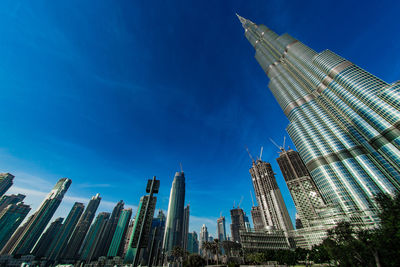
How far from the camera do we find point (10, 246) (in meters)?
180

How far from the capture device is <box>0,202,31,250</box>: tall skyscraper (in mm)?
178625

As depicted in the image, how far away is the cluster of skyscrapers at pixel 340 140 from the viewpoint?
101m

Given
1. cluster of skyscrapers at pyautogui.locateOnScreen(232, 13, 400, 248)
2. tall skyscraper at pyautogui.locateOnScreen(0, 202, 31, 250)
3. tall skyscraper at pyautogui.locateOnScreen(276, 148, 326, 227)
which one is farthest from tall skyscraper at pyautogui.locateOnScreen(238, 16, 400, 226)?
tall skyscraper at pyautogui.locateOnScreen(0, 202, 31, 250)

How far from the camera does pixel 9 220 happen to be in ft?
607

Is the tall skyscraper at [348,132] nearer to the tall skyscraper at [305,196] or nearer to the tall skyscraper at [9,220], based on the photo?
the tall skyscraper at [305,196]

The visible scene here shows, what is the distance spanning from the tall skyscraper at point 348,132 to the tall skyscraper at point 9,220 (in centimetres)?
34828

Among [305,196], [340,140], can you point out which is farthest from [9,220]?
[340,140]

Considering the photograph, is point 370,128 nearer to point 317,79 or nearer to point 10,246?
point 317,79

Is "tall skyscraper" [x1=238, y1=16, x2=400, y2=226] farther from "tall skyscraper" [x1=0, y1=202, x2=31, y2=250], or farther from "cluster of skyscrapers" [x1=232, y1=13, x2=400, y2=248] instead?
"tall skyscraper" [x1=0, y1=202, x2=31, y2=250]

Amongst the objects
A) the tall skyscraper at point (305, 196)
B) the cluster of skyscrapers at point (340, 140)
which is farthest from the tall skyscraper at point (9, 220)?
the tall skyscraper at point (305, 196)

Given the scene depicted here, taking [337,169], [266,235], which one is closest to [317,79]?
[337,169]

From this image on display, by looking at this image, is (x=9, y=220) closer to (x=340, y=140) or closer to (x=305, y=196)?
(x=305, y=196)

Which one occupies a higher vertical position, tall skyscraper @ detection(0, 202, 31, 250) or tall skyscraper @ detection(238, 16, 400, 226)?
tall skyscraper @ detection(238, 16, 400, 226)

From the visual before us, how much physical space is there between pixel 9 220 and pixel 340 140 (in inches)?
14685
